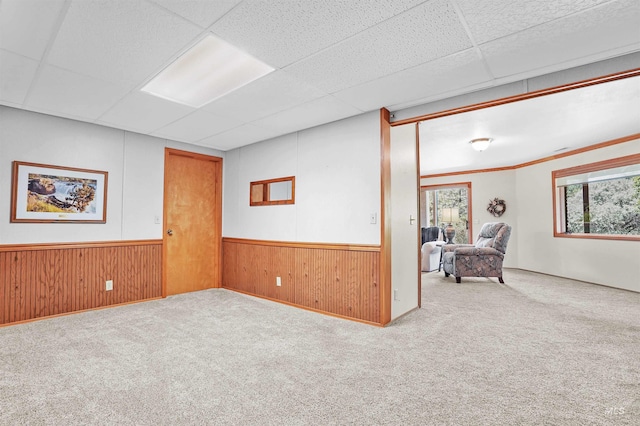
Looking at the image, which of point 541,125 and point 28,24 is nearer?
point 28,24

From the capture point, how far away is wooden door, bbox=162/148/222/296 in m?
4.75

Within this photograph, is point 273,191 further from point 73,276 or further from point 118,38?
point 118,38

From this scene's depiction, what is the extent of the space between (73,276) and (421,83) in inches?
171

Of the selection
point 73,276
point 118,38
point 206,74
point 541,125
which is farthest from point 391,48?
point 73,276

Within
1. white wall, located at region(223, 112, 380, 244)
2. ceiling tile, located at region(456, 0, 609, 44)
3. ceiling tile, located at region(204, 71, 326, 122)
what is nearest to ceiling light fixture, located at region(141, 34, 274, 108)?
ceiling tile, located at region(204, 71, 326, 122)

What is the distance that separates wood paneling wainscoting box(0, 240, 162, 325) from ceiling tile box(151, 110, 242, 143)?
59.3 inches

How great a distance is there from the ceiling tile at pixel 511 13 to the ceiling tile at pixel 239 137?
107 inches

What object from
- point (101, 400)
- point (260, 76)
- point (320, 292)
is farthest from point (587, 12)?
point (101, 400)

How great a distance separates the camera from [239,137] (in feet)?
14.9

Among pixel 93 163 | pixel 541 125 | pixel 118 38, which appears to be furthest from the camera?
pixel 541 125

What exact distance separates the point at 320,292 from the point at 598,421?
103 inches

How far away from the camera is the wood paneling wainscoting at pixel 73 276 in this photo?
3.39m

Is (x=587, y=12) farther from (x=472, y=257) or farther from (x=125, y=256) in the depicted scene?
(x=125, y=256)

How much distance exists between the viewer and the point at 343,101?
10.5 ft
